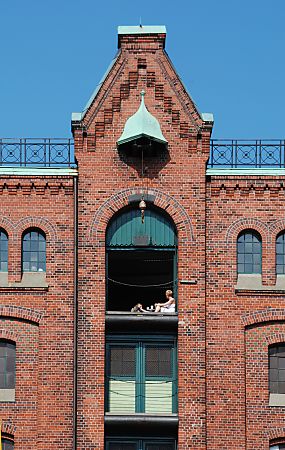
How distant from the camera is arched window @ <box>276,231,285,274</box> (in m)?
46.6

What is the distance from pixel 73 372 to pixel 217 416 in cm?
484

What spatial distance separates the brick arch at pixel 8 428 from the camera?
44875 millimetres

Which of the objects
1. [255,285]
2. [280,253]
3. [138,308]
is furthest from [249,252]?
[138,308]

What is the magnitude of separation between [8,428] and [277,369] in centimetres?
897

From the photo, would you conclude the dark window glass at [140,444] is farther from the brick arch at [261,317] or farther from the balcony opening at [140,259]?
the brick arch at [261,317]

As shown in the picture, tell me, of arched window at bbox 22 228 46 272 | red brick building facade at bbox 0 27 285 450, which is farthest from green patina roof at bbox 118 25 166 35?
arched window at bbox 22 228 46 272

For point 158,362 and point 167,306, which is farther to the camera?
point 167,306

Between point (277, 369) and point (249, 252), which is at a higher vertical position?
point (249, 252)

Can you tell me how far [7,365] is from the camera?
45.7 meters

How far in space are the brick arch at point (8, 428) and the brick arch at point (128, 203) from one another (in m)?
6.51

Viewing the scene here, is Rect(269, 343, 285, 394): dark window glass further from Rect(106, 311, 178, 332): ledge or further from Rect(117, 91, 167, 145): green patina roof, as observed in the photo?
Rect(117, 91, 167, 145): green patina roof

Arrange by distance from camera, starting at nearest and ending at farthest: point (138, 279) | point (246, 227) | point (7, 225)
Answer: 1. point (7, 225)
2. point (246, 227)
3. point (138, 279)

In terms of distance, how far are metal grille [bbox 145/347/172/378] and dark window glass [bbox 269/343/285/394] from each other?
10.9 ft

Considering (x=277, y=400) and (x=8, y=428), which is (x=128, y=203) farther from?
(x=8, y=428)
